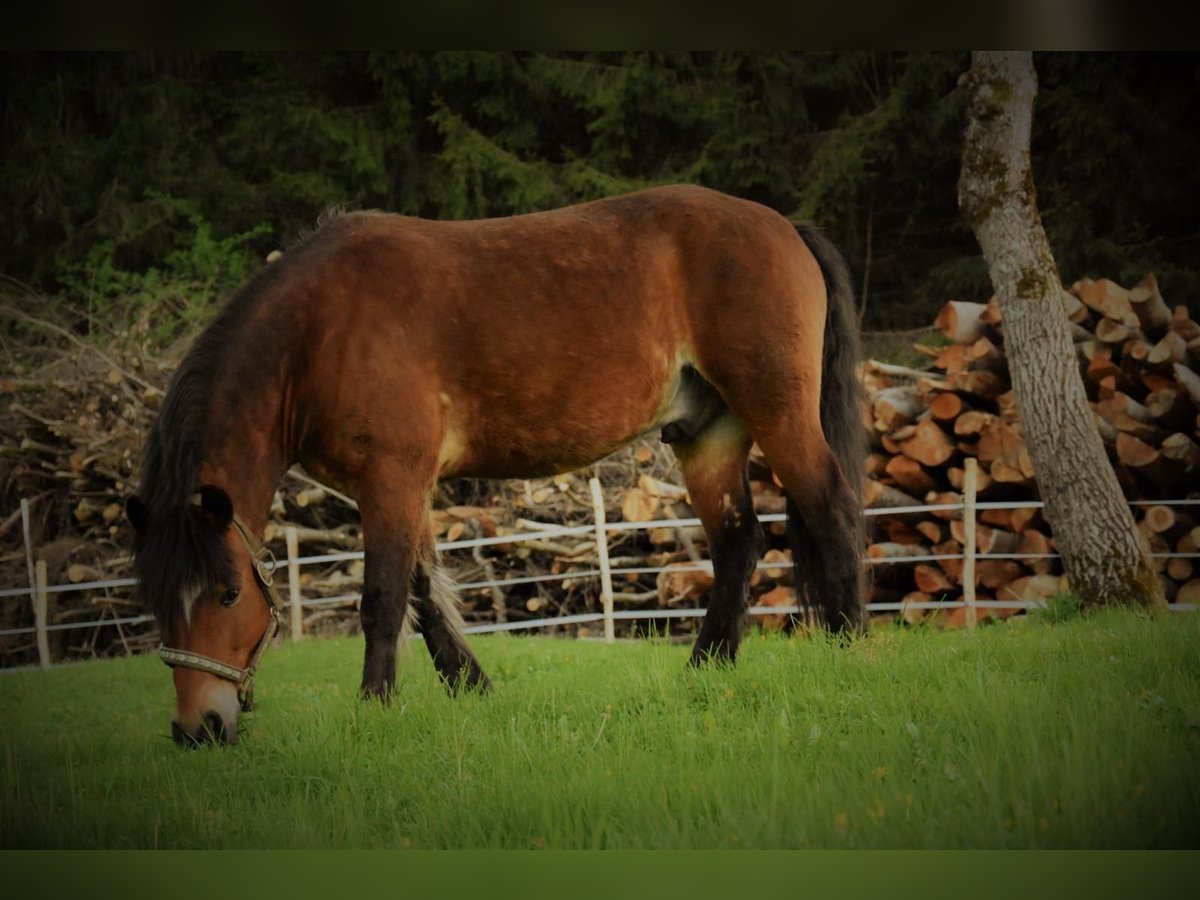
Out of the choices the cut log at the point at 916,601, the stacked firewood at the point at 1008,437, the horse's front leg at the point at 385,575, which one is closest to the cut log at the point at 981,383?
the stacked firewood at the point at 1008,437

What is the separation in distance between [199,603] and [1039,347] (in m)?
3.77

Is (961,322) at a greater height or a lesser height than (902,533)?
greater

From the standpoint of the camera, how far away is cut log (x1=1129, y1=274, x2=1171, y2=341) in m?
5.27

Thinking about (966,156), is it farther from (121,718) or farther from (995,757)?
(121,718)

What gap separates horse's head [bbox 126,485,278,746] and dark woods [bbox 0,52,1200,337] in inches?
86.8

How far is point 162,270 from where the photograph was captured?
594 cm

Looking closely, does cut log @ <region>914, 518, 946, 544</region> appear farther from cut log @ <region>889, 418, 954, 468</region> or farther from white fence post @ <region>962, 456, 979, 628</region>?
cut log @ <region>889, 418, 954, 468</region>

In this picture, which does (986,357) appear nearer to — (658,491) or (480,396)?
(658,491)

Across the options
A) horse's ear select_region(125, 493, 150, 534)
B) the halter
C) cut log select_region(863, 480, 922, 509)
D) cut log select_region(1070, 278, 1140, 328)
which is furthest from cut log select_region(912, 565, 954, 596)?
horse's ear select_region(125, 493, 150, 534)

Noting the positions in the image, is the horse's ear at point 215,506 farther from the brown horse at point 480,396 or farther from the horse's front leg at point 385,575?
the horse's front leg at point 385,575

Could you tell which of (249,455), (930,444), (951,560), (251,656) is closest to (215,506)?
(249,455)

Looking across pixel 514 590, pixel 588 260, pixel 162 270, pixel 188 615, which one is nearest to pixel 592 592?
pixel 514 590

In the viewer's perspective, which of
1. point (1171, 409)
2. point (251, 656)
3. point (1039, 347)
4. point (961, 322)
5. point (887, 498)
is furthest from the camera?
point (887, 498)

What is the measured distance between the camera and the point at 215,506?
3.03m
